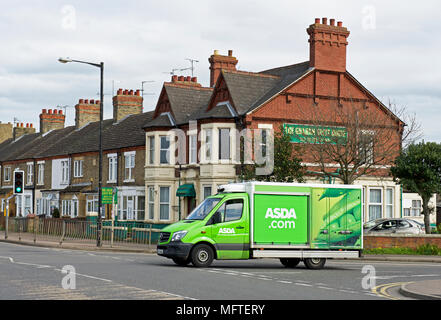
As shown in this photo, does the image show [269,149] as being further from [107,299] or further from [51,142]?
[51,142]

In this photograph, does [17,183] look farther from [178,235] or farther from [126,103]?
[178,235]

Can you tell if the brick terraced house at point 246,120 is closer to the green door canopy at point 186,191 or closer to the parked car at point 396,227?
the green door canopy at point 186,191

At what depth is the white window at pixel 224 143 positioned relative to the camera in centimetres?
3944


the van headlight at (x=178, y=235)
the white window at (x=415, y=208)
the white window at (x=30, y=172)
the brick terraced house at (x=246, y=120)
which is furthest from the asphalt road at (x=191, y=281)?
the white window at (x=30, y=172)

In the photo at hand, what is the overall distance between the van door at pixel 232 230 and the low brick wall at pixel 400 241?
11567 millimetres

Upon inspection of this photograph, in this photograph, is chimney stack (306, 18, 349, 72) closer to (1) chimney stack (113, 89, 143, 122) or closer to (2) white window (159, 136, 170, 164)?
(2) white window (159, 136, 170, 164)

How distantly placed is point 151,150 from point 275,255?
22.5 metres

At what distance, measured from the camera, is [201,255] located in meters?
22.5

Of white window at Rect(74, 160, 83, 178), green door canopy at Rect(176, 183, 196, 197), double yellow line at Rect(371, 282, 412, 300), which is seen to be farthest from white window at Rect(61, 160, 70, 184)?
double yellow line at Rect(371, 282, 412, 300)

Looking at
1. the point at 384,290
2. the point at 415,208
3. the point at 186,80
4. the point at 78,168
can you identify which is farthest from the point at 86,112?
the point at 384,290

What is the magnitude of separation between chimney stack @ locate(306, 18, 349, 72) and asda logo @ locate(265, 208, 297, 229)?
62.4 ft

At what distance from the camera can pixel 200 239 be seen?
876 inches

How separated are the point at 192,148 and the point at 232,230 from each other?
19.3m
